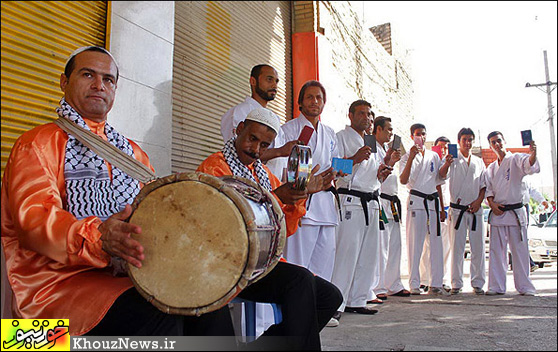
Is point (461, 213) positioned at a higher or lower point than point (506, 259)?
higher

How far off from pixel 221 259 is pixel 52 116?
2452 mm

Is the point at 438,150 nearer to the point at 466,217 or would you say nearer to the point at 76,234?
the point at 466,217

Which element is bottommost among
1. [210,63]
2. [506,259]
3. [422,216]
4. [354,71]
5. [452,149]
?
[506,259]

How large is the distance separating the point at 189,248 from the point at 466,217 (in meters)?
6.26

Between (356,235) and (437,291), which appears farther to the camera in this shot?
(437,291)

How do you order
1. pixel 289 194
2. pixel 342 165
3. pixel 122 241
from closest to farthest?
pixel 122 241 < pixel 289 194 < pixel 342 165

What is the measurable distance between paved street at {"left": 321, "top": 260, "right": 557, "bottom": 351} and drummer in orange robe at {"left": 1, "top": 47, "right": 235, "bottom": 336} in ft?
6.37

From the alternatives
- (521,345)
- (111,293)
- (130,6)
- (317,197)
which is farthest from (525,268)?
(111,293)

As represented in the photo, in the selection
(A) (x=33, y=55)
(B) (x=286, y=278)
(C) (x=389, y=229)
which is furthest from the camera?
(C) (x=389, y=229)

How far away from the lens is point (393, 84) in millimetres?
12406

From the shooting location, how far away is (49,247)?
1787 mm

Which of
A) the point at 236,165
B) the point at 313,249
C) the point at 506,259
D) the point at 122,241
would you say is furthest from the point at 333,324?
the point at 506,259

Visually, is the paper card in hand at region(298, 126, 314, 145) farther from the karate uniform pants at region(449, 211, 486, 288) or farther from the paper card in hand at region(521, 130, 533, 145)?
the karate uniform pants at region(449, 211, 486, 288)

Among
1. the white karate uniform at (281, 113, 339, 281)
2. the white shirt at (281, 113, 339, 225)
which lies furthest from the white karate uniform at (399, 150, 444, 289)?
the white karate uniform at (281, 113, 339, 281)
